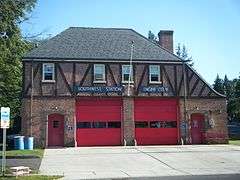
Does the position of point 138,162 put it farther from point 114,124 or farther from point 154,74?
point 154,74

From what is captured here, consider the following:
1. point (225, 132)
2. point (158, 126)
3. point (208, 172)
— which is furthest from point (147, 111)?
point (208, 172)

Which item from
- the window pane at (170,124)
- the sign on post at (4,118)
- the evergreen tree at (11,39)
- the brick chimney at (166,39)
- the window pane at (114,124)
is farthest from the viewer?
the brick chimney at (166,39)

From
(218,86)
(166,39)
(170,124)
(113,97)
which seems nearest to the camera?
(113,97)

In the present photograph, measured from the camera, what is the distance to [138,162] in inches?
920

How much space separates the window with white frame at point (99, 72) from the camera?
1305 inches

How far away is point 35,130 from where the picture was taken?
31.4 metres

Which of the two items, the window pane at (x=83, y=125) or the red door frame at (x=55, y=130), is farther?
the window pane at (x=83, y=125)

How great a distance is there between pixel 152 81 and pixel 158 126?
3.69 m

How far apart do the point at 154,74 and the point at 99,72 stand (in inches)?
179

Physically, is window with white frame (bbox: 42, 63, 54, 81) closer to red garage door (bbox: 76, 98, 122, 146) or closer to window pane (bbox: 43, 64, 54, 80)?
window pane (bbox: 43, 64, 54, 80)

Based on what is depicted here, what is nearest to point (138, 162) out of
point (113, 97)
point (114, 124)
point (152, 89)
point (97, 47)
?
point (114, 124)

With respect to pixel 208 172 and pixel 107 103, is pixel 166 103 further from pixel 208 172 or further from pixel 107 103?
pixel 208 172

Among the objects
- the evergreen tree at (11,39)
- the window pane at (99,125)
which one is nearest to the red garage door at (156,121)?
the window pane at (99,125)

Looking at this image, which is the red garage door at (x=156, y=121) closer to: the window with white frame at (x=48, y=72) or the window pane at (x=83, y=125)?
the window pane at (x=83, y=125)
